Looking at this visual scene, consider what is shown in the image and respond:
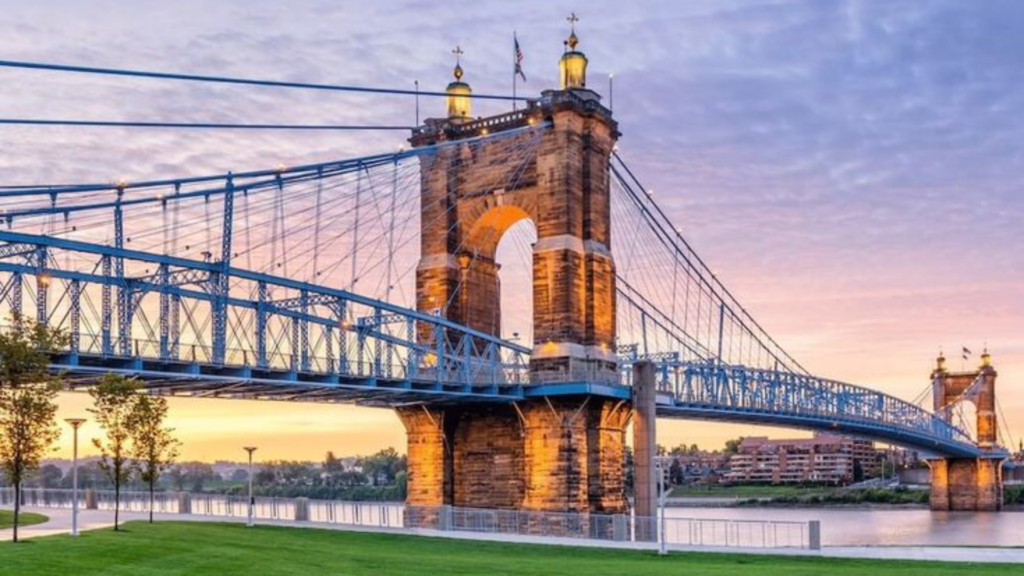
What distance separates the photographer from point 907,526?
10881cm

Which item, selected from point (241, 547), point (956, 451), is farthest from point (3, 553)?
point (956, 451)

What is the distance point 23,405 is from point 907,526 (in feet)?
299

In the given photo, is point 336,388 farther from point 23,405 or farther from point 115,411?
point 23,405

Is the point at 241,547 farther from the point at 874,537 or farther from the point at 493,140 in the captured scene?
the point at 874,537

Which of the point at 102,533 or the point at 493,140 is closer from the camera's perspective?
the point at 102,533

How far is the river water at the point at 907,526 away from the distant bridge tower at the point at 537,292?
17.1 m

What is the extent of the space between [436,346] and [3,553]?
38537 mm

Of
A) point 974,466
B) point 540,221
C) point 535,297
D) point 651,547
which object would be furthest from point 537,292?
point 974,466

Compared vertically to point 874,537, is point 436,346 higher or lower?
higher

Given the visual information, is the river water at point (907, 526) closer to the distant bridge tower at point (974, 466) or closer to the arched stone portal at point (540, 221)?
the distant bridge tower at point (974, 466)

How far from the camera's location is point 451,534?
53031mm

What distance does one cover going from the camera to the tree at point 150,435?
43719 mm

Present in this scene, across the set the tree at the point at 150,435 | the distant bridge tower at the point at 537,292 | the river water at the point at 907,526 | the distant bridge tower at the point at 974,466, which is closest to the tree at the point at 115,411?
the tree at the point at 150,435

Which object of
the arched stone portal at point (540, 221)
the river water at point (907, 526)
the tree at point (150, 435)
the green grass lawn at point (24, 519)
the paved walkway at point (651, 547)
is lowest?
the river water at point (907, 526)
